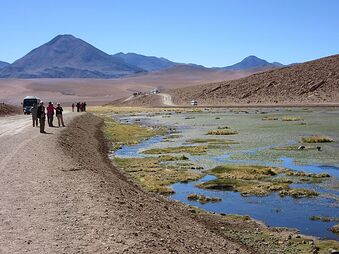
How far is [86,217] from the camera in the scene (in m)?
14.0

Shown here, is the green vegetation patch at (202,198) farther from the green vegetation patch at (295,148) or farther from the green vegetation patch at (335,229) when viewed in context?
the green vegetation patch at (295,148)

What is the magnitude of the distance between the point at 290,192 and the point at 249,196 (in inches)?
67.4

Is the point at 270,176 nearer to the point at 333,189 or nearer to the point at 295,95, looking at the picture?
the point at 333,189

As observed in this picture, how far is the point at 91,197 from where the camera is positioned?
→ 1661 cm

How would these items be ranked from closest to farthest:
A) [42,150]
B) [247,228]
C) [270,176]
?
[247,228] < [270,176] < [42,150]

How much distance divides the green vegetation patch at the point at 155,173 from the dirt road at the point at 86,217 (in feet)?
4.23

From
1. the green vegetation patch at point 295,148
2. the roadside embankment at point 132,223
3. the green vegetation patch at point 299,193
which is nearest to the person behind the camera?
the roadside embankment at point 132,223

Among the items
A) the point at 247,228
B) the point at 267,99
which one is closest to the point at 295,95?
the point at 267,99

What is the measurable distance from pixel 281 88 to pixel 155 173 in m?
123

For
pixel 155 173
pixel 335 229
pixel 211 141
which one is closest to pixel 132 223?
pixel 335 229

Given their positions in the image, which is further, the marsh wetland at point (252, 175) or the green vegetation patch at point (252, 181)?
the green vegetation patch at point (252, 181)

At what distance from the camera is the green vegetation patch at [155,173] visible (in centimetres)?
2292

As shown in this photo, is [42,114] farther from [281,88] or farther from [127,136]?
[281,88]

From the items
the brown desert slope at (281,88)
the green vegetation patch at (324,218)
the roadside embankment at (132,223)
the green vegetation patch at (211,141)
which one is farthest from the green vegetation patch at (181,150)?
the brown desert slope at (281,88)
